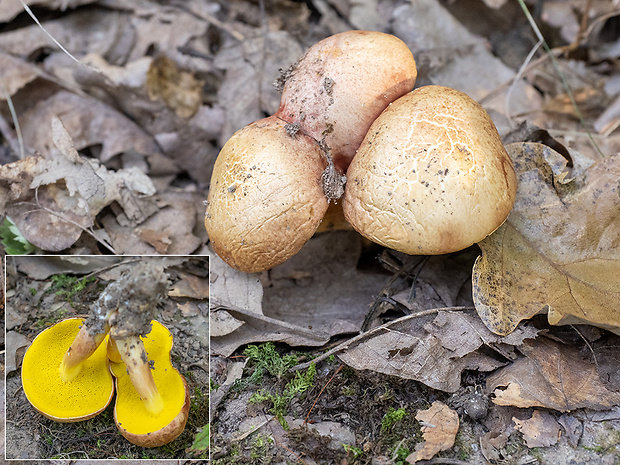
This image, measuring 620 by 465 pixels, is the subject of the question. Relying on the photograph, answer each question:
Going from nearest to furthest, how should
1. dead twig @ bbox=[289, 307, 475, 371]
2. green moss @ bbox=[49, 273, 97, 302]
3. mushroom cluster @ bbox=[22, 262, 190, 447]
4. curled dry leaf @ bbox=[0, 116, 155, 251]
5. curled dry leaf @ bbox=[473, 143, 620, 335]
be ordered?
mushroom cluster @ bbox=[22, 262, 190, 447], curled dry leaf @ bbox=[473, 143, 620, 335], dead twig @ bbox=[289, 307, 475, 371], green moss @ bbox=[49, 273, 97, 302], curled dry leaf @ bbox=[0, 116, 155, 251]

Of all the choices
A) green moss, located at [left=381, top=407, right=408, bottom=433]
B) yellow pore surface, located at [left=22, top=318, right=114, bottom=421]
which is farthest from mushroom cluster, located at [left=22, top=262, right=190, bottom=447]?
green moss, located at [left=381, top=407, right=408, bottom=433]

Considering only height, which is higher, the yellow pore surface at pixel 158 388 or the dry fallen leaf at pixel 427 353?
the dry fallen leaf at pixel 427 353

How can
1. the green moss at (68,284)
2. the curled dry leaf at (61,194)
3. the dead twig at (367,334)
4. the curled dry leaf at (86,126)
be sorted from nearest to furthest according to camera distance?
the dead twig at (367,334)
the green moss at (68,284)
the curled dry leaf at (61,194)
the curled dry leaf at (86,126)

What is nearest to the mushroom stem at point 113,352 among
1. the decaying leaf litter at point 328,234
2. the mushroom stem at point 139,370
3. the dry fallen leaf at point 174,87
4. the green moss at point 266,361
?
the mushroom stem at point 139,370

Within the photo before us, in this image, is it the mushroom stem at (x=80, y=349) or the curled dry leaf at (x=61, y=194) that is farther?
the curled dry leaf at (x=61, y=194)

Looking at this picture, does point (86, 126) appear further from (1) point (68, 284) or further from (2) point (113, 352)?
(2) point (113, 352)

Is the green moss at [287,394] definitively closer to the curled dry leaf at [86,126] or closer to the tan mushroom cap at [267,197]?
the tan mushroom cap at [267,197]

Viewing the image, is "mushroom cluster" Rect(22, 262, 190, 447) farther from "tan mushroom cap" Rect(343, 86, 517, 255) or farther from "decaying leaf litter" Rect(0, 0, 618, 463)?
"tan mushroom cap" Rect(343, 86, 517, 255)
